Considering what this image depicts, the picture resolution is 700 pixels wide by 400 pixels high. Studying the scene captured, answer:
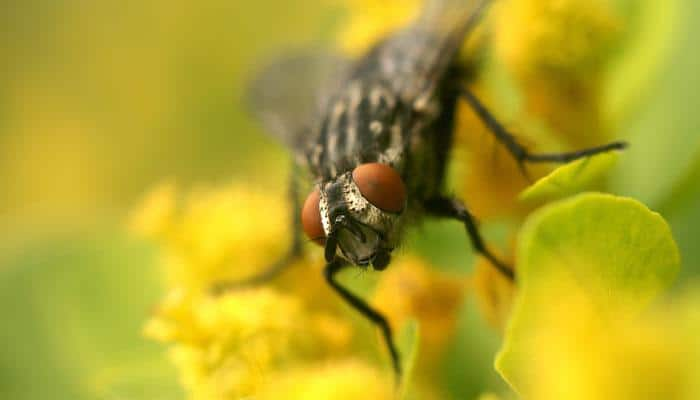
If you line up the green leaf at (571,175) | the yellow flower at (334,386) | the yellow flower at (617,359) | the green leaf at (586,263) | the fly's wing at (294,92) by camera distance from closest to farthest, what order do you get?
the yellow flower at (617,359), the green leaf at (586,263), the yellow flower at (334,386), the green leaf at (571,175), the fly's wing at (294,92)

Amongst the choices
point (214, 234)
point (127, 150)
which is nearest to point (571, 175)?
point (214, 234)

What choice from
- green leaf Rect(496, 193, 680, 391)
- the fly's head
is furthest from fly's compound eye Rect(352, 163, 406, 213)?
green leaf Rect(496, 193, 680, 391)

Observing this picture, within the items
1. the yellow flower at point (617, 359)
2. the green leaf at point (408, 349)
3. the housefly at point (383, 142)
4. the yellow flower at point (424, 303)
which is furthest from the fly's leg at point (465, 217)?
the yellow flower at point (617, 359)

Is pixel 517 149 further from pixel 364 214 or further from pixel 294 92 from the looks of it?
pixel 294 92

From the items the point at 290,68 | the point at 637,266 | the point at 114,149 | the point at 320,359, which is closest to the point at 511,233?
the point at 320,359

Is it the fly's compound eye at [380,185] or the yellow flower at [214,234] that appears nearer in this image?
the fly's compound eye at [380,185]

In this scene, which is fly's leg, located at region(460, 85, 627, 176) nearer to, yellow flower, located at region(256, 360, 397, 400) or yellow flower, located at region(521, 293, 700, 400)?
yellow flower, located at region(256, 360, 397, 400)

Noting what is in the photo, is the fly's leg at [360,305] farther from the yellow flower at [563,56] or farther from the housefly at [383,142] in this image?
the yellow flower at [563,56]

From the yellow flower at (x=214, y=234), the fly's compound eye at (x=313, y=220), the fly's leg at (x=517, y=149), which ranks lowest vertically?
the fly's leg at (x=517, y=149)
